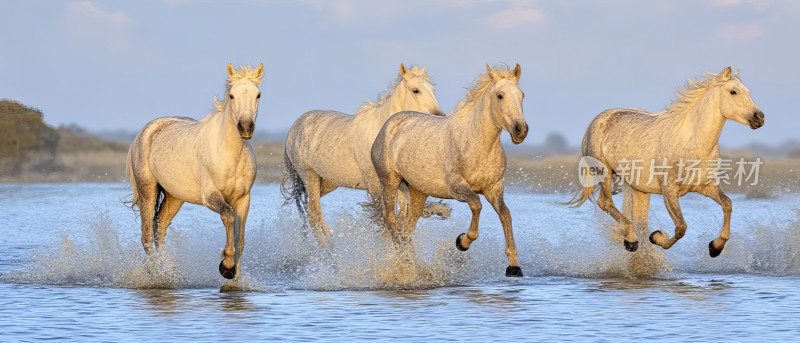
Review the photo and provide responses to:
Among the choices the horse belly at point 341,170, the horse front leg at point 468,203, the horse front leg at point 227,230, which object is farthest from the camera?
the horse belly at point 341,170

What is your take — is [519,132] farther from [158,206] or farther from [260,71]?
[158,206]

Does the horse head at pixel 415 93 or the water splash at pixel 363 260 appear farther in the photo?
the horse head at pixel 415 93

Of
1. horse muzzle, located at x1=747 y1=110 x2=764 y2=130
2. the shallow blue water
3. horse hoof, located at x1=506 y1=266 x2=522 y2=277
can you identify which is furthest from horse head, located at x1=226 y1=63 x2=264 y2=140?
horse muzzle, located at x1=747 y1=110 x2=764 y2=130

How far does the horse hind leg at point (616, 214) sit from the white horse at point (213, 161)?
12.1ft

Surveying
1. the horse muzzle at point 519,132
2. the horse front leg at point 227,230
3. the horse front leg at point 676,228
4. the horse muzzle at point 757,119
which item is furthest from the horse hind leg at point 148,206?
the horse muzzle at point 757,119

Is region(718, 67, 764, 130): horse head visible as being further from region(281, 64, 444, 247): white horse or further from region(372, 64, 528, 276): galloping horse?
region(281, 64, 444, 247): white horse

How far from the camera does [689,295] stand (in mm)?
9984

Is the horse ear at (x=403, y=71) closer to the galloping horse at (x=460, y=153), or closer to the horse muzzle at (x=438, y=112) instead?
the horse muzzle at (x=438, y=112)

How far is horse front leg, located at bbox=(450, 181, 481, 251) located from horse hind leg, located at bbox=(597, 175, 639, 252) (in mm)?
1934

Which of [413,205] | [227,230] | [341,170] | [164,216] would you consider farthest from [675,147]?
[164,216]

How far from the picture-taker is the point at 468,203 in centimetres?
1040

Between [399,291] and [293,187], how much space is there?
15.3 feet

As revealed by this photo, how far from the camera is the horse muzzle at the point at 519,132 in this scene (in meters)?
9.72

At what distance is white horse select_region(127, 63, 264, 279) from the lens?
9812mm
